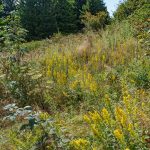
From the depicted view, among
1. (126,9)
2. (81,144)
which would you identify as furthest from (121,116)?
(126,9)

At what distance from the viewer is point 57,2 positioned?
31.6 metres

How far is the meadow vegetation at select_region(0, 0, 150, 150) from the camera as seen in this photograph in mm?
4030

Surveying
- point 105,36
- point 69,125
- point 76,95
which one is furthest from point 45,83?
point 105,36

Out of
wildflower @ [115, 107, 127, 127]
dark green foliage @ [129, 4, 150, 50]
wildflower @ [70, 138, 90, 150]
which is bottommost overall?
wildflower @ [70, 138, 90, 150]

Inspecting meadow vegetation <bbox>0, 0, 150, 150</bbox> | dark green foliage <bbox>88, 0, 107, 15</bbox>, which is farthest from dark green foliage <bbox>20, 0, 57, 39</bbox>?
meadow vegetation <bbox>0, 0, 150, 150</bbox>

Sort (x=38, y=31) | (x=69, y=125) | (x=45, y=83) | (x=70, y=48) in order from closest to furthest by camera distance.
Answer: (x=69, y=125) < (x=45, y=83) < (x=70, y=48) < (x=38, y=31)

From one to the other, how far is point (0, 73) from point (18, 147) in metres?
2.99

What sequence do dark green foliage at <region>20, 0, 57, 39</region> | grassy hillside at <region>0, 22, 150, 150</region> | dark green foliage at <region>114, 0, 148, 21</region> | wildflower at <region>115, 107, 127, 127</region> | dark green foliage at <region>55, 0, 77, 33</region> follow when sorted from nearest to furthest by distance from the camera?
1. wildflower at <region>115, 107, 127, 127</region>
2. grassy hillside at <region>0, 22, 150, 150</region>
3. dark green foliage at <region>114, 0, 148, 21</region>
4. dark green foliage at <region>20, 0, 57, 39</region>
5. dark green foliage at <region>55, 0, 77, 33</region>

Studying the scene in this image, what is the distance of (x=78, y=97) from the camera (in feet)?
20.8

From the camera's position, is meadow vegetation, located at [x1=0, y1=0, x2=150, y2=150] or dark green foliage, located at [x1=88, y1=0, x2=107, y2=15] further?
dark green foliage, located at [x1=88, y1=0, x2=107, y2=15]

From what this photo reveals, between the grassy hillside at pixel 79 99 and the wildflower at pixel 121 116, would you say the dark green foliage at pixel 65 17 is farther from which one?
the wildflower at pixel 121 116

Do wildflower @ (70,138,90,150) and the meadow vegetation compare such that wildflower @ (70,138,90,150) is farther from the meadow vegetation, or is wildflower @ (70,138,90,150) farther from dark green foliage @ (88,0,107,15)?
dark green foliage @ (88,0,107,15)

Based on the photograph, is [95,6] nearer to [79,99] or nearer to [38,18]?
[38,18]

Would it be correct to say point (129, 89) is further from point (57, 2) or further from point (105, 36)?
point (57, 2)
